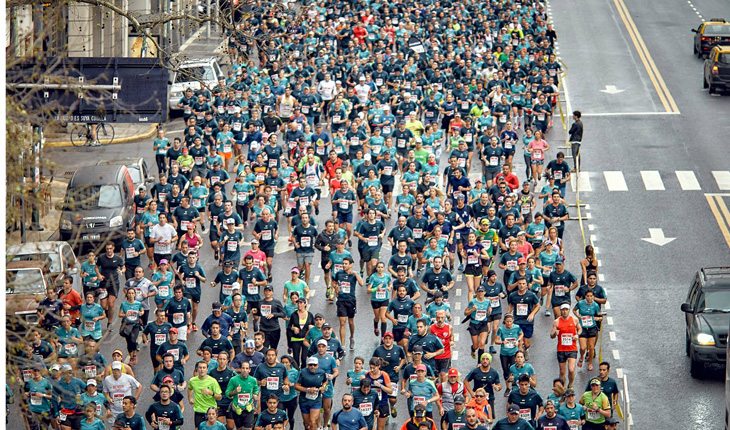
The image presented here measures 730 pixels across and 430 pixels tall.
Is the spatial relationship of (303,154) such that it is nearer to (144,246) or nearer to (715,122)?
(144,246)

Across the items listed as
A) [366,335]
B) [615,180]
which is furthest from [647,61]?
[366,335]

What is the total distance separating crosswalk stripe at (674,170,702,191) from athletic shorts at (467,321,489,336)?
13.6 metres

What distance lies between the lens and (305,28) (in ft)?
171

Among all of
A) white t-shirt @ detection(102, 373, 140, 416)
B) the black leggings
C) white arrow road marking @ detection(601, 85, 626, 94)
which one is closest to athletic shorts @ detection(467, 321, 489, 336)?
the black leggings

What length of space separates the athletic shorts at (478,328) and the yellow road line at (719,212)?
940 centimetres

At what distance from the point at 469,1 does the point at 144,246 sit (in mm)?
31138

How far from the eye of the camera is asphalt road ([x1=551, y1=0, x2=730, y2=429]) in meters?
25.4

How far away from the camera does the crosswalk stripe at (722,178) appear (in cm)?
3816

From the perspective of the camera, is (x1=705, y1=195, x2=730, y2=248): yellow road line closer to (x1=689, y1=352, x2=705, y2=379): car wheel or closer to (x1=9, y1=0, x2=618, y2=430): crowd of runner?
(x1=9, y1=0, x2=618, y2=430): crowd of runner

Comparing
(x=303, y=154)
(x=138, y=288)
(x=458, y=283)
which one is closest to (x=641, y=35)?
(x=303, y=154)

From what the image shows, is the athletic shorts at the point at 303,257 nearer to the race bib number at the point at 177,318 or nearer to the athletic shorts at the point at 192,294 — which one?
the athletic shorts at the point at 192,294

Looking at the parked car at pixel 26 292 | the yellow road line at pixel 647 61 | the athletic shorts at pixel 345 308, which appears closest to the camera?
the parked car at pixel 26 292

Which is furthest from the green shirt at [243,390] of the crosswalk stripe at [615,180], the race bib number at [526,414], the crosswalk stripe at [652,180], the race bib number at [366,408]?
the crosswalk stripe at [652,180]

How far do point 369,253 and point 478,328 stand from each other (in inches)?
171
